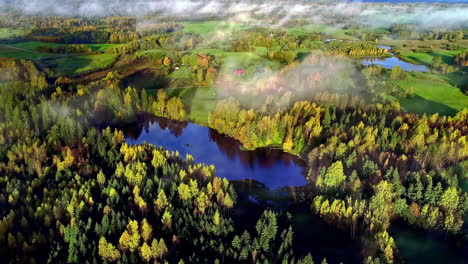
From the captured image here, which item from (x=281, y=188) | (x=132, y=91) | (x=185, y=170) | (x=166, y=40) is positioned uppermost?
(x=166, y=40)

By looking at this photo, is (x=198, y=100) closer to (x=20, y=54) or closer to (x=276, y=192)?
(x=276, y=192)

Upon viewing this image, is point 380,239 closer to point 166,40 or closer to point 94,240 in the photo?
point 94,240

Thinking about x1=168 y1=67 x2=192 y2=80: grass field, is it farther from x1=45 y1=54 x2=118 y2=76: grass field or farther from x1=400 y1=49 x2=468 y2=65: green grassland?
x1=400 y1=49 x2=468 y2=65: green grassland

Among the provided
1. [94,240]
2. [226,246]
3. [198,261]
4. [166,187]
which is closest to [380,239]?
[226,246]

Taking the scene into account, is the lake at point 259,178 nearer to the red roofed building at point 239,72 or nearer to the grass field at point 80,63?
the red roofed building at point 239,72

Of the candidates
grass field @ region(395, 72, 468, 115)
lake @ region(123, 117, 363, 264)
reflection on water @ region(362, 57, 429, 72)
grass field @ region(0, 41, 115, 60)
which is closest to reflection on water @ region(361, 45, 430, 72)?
reflection on water @ region(362, 57, 429, 72)

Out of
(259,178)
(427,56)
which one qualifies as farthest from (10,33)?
(427,56)
